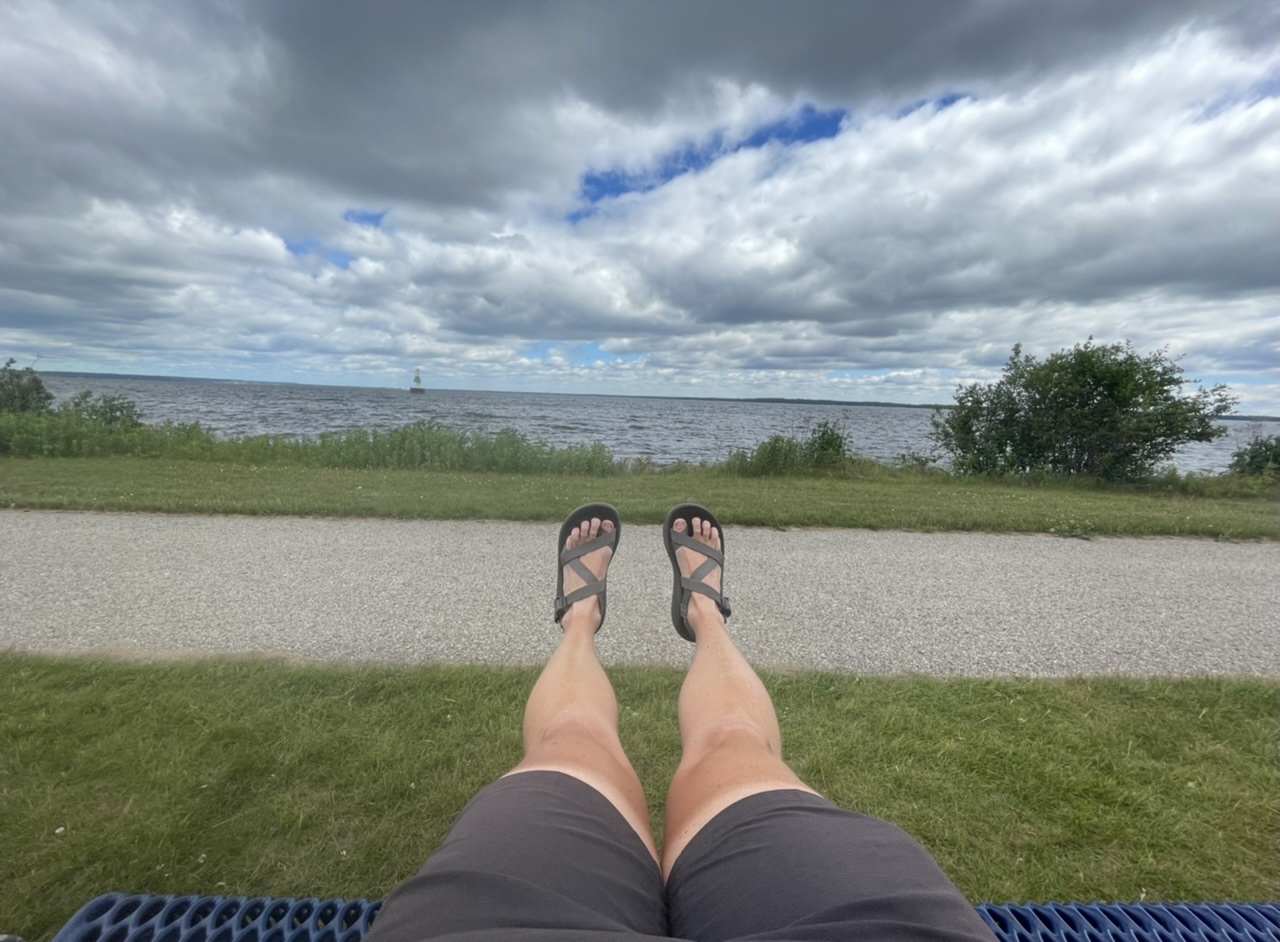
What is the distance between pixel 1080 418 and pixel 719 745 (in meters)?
11.9

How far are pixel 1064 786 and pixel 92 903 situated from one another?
8.50ft

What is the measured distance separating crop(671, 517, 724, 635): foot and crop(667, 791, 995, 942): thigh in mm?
1245

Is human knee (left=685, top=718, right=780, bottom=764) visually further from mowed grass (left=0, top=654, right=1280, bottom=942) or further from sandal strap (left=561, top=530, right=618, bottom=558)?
sandal strap (left=561, top=530, right=618, bottom=558)

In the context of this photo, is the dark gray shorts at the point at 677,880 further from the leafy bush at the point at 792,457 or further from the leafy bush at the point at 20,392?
the leafy bush at the point at 20,392

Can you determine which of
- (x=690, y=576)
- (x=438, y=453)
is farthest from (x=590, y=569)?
(x=438, y=453)

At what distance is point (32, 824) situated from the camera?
1750 millimetres

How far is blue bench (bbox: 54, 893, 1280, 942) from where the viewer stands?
1.13 meters

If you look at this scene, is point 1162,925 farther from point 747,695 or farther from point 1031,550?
point 1031,550

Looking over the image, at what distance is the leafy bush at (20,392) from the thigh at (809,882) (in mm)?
14606

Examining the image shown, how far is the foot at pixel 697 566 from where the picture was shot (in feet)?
7.85

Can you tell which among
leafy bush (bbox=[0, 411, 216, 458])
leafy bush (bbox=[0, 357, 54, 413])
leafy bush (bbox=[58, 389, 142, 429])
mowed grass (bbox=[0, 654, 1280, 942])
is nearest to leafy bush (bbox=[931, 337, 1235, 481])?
mowed grass (bbox=[0, 654, 1280, 942])

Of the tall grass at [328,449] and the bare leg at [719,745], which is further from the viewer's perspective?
the tall grass at [328,449]

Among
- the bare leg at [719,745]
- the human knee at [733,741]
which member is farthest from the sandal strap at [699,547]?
the human knee at [733,741]

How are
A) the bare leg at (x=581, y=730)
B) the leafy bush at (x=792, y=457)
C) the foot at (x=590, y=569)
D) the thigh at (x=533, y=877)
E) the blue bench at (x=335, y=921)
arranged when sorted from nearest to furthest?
the thigh at (x=533, y=877)
the blue bench at (x=335, y=921)
the bare leg at (x=581, y=730)
the foot at (x=590, y=569)
the leafy bush at (x=792, y=457)
